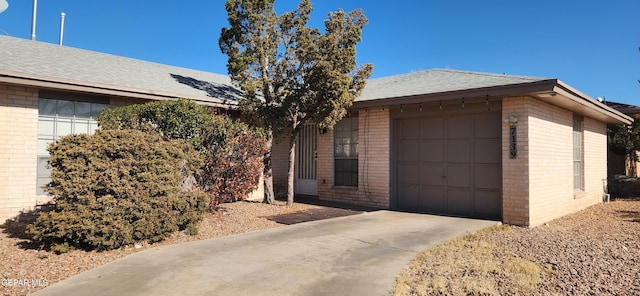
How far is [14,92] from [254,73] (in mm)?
4855

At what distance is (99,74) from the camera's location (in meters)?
9.49

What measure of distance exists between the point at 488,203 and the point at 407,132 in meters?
2.71

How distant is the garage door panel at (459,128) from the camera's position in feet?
31.0

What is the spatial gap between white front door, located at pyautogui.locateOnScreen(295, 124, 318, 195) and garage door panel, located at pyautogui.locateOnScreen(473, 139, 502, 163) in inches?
204

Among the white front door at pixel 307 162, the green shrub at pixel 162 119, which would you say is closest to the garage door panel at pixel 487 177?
the white front door at pixel 307 162

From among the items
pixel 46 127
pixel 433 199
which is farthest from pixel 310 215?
pixel 46 127

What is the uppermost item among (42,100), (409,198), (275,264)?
(42,100)

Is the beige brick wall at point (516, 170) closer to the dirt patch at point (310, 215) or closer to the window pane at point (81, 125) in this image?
the dirt patch at point (310, 215)

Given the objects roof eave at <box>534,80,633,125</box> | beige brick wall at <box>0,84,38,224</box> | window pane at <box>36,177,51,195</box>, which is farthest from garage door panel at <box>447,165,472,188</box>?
beige brick wall at <box>0,84,38,224</box>

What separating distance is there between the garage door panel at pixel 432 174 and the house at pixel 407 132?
0.08 feet

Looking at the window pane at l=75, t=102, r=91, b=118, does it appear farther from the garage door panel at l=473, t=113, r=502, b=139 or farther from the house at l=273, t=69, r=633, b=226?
the garage door panel at l=473, t=113, r=502, b=139

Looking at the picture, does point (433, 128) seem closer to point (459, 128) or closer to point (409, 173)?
point (459, 128)

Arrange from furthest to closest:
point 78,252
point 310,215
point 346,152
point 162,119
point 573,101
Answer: point 346,152 < point 310,215 < point 573,101 < point 162,119 < point 78,252

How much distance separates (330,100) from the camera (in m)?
8.87
